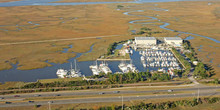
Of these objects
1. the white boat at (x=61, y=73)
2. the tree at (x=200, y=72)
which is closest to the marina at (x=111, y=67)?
the white boat at (x=61, y=73)

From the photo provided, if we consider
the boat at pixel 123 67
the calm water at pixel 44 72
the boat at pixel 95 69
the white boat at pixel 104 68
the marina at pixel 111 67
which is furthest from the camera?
the boat at pixel 123 67

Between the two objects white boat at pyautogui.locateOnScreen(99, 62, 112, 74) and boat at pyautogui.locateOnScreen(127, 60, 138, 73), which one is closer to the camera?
white boat at pyautogui.locateOnScreen(99, 62, 112, 74)

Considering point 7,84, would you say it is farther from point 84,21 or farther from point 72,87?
point 84,21

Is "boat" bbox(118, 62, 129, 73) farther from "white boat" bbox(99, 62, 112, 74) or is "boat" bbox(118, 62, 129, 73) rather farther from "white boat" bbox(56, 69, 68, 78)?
"white boat" bbox(56, 69, 68, 78)

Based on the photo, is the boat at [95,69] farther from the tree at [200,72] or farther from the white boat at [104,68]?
the tree at [200,72]

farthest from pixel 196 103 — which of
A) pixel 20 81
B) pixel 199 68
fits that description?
pixel 20 81

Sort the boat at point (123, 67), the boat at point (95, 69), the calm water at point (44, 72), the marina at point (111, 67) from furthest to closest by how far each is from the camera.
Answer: the boat at point (123, 67)
the marina at point (111, 67)
the boat at point (95, 69)
the calm water at point (44, 72)

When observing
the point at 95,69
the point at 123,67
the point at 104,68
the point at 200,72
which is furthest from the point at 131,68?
the point at 200,72

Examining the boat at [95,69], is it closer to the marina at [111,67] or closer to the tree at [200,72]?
the marina at [111,67]

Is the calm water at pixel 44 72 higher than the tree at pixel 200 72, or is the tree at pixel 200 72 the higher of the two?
the calm water at pixel 44 72

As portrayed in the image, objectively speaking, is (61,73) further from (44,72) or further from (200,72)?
(200,72)

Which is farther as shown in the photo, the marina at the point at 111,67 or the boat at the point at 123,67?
the boat at the point at 123,67

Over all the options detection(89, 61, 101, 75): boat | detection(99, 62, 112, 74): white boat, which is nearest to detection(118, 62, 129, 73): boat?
detection(99, 62, 112, 74): white boat
